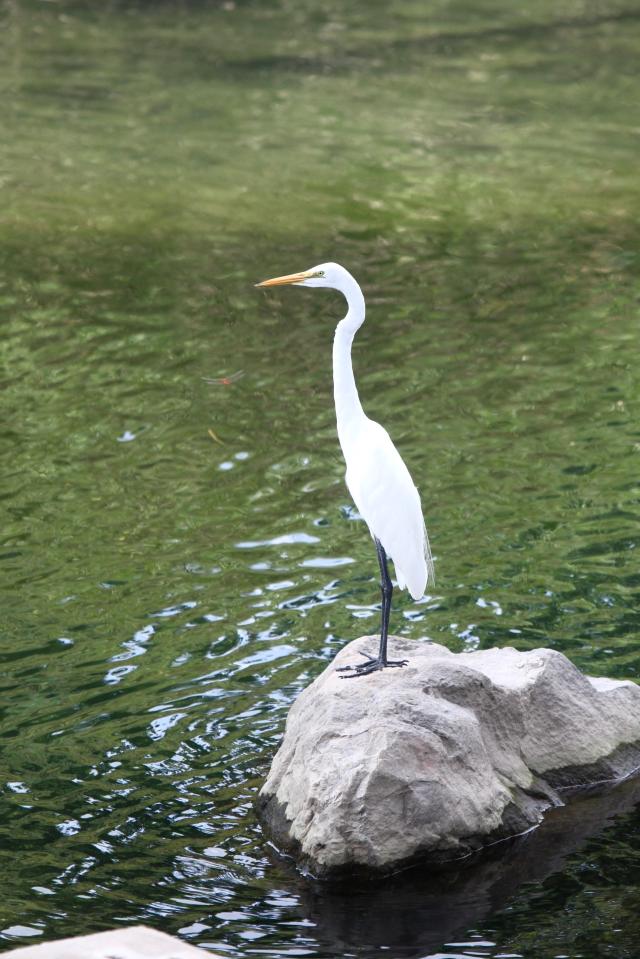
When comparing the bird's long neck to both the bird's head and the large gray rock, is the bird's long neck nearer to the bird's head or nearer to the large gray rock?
the bird's head

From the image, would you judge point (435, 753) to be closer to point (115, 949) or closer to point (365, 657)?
point (365, 657)

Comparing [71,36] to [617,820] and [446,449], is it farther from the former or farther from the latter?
[617,820]

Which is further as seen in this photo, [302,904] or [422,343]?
[422,343]

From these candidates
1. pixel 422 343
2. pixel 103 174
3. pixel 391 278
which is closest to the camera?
pixel 422 343

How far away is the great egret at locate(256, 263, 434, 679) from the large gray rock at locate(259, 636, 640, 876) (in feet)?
0.98

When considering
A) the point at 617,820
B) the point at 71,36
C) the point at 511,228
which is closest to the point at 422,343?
the point at 511,228

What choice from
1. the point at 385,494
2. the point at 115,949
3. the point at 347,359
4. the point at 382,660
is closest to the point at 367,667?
the point at 382,660

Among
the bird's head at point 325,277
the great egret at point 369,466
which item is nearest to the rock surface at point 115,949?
the great egret at point 369,466

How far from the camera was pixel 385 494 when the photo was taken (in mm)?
7254

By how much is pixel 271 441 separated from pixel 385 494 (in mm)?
4615

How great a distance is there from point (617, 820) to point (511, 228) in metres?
10.6

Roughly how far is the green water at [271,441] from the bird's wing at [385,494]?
52.8 inches

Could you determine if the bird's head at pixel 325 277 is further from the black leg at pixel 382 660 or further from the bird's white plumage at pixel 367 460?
the black leg at pixel 382 660

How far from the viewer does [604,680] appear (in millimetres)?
7781
